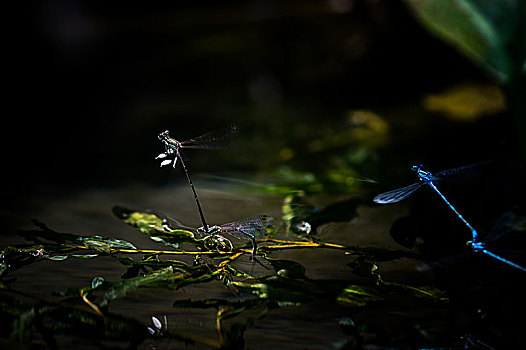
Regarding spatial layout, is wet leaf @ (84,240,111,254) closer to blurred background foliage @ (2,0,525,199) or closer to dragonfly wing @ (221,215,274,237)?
dragonfly wing @ (221,215,274,237)

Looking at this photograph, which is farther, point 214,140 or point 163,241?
point 214,140

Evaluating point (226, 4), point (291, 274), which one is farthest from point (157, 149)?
point (226, 4)

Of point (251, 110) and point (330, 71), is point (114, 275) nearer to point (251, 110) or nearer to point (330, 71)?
point (251, 110)

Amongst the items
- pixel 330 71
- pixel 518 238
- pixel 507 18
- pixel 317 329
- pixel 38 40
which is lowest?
pixel 317 329

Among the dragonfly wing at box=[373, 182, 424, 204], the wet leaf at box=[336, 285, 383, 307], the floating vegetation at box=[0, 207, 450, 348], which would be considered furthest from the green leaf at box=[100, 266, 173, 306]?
the dragonfly wing at box=[373, 182, 424, 204]

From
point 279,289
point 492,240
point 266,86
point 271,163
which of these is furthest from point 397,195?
point 266,86

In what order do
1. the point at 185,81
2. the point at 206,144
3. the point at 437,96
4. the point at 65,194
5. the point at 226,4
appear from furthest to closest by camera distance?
the point at 226,4
the point at 185,81
the point at 437,96
the point at 65,194
the point at 206,144

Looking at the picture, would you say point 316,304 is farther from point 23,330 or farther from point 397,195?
point 23,330

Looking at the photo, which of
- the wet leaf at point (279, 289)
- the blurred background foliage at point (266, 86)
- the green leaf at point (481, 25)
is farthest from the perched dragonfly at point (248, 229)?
the green leaf at point (481, 25)
